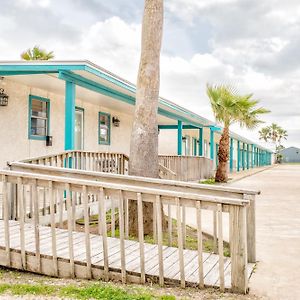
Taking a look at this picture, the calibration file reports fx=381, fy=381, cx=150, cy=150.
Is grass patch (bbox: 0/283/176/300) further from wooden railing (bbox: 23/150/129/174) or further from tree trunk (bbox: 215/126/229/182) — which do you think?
tree trunk (bbox: 215/126/229/182)

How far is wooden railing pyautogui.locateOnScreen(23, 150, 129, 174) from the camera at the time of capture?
736 centimetres

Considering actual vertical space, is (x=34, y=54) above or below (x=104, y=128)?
above

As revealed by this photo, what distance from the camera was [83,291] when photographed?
12.0ft

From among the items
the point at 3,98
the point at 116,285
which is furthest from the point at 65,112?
the point at 116,285

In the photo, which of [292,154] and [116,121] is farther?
[292,154]

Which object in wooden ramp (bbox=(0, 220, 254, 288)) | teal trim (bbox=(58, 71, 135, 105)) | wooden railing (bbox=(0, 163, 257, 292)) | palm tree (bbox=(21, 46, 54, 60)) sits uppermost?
palm tree (bbox=(21, 46, 54, 60))

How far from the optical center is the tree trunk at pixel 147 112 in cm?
612

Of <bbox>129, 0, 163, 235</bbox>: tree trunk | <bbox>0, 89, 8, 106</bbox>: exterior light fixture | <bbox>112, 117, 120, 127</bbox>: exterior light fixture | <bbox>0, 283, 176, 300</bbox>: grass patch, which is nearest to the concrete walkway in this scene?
<bbox>0, 283, 176, 300</bbox>: grass patch

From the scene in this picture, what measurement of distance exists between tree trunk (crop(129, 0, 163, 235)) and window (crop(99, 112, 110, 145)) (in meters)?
8.06

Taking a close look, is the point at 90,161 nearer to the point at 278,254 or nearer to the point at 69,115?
the point at 69,115

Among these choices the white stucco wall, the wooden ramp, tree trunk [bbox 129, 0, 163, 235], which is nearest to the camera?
the wooden ramp

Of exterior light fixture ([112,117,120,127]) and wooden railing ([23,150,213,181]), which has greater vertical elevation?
exterior light fixture ([112,117,120,127])

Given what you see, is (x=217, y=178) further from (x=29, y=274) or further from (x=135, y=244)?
(x=29, y=274)

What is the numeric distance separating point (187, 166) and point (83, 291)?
526 inches
